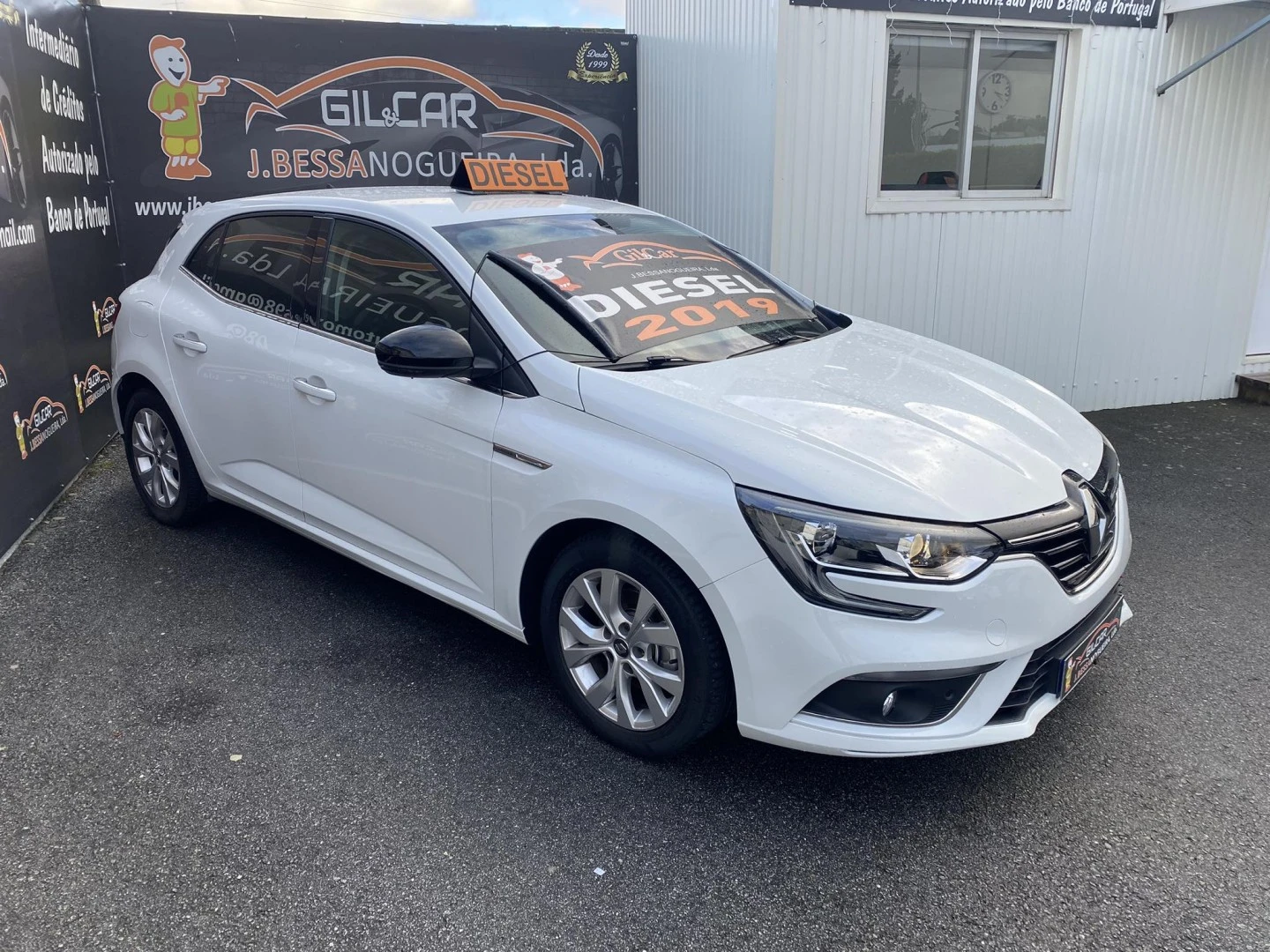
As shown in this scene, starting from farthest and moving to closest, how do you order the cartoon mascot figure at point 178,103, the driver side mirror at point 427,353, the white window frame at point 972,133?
the cartoon mascot figure at point 178,103 < the white window frame at point 972,133 < the driver side mirror at point 427,353

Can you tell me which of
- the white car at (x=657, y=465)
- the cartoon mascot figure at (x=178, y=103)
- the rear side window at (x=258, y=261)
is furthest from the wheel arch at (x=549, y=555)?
the cartoon mascot figure at (x=178, y=103)

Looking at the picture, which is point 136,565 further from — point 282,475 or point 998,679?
point 998,679

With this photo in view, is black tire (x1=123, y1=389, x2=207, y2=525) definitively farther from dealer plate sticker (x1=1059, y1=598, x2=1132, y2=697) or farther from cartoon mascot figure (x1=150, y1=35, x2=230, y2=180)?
dealer plate sticker (x1=1059, y1=598, x2=1132, y2=697)

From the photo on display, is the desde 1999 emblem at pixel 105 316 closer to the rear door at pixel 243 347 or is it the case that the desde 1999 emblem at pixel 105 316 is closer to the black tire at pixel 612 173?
the rear door at pixel 243 347

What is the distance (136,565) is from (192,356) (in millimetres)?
1065

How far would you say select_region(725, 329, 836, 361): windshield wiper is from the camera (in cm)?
342

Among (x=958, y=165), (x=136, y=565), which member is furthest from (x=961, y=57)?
(x=136, y=565)

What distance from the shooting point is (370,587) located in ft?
14.4

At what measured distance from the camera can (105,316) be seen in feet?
23.1

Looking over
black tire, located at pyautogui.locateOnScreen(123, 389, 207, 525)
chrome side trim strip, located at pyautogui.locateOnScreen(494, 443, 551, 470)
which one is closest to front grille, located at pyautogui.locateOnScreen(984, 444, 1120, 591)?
chrome side trim strip, located at pyautogui.locateOnScreen(494, 443, 551, 470)

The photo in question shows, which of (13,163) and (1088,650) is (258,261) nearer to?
(13,163)

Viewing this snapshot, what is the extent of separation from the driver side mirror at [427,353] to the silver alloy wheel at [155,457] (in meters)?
2.17

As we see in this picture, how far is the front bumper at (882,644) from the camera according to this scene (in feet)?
8.26

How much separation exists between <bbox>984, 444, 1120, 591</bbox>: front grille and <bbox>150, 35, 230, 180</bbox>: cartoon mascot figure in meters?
7.23
